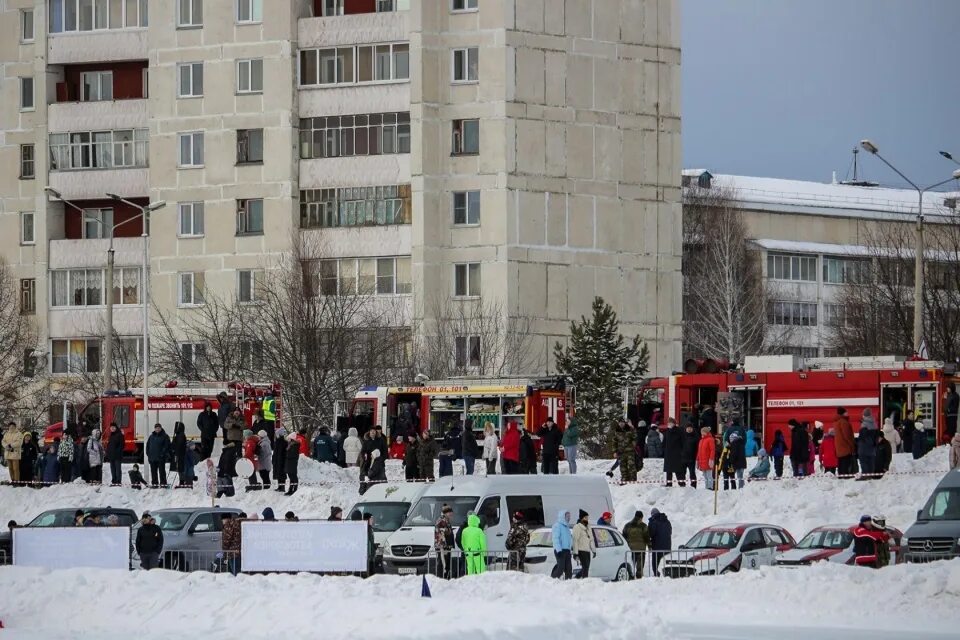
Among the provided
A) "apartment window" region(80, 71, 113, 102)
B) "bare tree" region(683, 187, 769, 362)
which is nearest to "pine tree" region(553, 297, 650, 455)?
"apartment window" region(80, 71, 113, 102)

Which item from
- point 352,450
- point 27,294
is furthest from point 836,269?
point 352,450

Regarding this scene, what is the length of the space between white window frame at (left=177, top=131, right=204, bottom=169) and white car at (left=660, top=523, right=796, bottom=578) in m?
47.4

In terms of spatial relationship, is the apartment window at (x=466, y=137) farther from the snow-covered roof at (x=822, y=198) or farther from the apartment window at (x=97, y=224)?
the snow-covered roof at (x=822, y=198)

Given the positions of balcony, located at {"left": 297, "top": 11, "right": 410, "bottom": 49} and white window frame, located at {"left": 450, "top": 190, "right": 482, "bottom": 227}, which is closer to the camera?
white window frame, located at {"left": 450, "top": 190, "right": 482, "bottom": 227}

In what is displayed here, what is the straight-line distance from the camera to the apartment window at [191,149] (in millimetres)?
79125

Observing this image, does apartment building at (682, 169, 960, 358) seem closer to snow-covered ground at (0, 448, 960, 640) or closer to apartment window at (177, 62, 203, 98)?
apartment window at (177, 62, 203, 98)

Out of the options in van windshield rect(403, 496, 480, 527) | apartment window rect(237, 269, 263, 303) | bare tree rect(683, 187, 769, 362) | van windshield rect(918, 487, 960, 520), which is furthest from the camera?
bare tree rect(683, 187, 769, 362)

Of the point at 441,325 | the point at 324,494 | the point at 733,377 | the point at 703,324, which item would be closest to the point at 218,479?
the point at 324,494

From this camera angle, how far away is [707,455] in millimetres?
43875

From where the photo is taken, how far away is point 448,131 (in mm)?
76500

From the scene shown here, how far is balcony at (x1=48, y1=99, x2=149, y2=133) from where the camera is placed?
81688 mm

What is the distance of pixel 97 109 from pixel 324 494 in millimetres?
40357

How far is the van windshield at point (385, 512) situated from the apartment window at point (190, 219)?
43568mm

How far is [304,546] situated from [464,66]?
4684 centimetres
